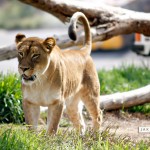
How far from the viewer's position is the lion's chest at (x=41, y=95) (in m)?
7.14

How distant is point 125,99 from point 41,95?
2.32 metres

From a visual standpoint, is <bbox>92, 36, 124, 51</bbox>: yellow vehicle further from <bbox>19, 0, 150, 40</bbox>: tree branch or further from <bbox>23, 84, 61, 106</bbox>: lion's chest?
<bbox>23, 84, 61, 106</bbox>: lion's chest

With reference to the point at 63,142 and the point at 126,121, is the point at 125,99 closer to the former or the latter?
the point at 126,121

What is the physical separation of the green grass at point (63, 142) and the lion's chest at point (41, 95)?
1.21 feet

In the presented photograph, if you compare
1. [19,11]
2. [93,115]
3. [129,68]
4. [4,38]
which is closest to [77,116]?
[93,115]

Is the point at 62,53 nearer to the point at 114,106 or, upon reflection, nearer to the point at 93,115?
the point at 93,115

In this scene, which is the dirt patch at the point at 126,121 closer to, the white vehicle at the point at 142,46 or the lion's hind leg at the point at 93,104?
the lion's hind leg at the point at 93,104

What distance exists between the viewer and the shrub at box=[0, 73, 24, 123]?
8.55m

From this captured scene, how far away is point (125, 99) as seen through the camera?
9273 mm

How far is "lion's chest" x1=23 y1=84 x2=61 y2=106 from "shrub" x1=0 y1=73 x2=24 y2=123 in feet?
4.22

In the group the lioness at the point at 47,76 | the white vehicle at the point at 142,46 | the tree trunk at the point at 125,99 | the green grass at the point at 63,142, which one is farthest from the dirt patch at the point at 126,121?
the white vehicle at the point at 142,46

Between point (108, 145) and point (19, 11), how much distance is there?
960 inches

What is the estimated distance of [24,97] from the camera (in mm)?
7219

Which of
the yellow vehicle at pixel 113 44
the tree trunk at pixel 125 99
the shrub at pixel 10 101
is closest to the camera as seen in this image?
the shrub at pixel 10 101
